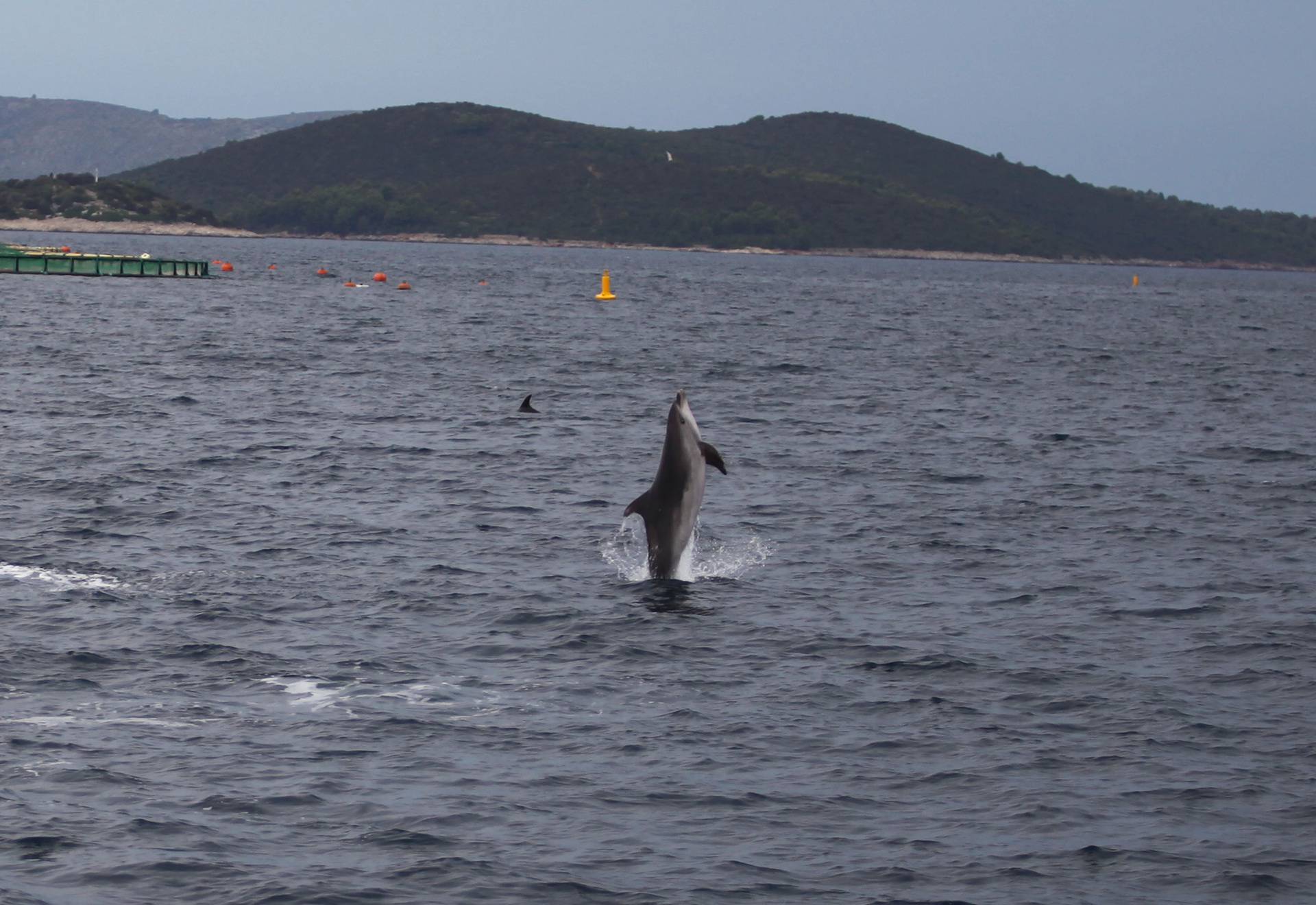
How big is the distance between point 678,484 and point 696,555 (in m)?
3.91

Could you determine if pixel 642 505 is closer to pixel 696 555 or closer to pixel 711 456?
pixel 711 456

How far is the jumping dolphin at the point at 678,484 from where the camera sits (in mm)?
21766

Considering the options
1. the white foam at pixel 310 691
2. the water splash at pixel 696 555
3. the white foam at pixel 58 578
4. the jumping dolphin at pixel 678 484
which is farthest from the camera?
the water splash at pixel 696 555

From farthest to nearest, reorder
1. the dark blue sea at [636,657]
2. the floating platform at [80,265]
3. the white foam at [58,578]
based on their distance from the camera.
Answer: the floating platform at [80,265], the white foam at [58,578], the dark blue sea at [636,657]

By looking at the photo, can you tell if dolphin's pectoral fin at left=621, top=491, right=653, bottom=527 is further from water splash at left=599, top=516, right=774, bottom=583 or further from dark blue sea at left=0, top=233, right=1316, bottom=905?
water splash at left=599, top=516, right=774, bottom=583

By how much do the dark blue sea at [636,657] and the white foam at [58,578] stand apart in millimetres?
81

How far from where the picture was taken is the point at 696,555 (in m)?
25.9

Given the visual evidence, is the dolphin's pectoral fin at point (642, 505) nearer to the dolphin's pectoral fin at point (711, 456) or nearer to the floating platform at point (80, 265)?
the dolphin's pectoral fin at point (711, 456)

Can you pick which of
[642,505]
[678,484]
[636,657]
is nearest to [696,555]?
[642,505]

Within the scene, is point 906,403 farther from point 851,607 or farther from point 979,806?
point 979,806

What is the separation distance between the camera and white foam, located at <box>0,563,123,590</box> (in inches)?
878

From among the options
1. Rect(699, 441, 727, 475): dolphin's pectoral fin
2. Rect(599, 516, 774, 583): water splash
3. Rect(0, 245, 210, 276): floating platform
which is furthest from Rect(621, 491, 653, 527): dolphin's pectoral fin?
Rect(0, 245, 210, 276): floating platform

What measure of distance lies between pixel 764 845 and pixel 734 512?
16015mm

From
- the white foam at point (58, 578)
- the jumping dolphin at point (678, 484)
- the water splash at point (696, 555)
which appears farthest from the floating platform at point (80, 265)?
the jumping dolphin at point (678, 484)
